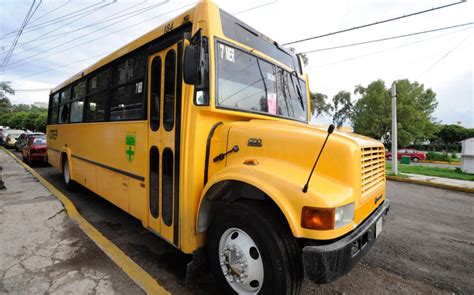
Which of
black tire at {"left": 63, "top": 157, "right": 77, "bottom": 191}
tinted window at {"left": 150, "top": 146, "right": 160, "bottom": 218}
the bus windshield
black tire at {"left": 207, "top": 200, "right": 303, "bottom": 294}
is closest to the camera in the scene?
black tire at {"left": 207, "top": 200, "right": 303, "bottom": 294}

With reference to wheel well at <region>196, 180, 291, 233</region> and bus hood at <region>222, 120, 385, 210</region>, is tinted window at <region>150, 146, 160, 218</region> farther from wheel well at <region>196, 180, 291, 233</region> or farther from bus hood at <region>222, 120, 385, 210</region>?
bus hood at <region>222, 120, 385, 210</region>

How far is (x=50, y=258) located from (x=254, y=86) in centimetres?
312

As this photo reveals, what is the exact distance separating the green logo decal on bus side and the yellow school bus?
14 mm

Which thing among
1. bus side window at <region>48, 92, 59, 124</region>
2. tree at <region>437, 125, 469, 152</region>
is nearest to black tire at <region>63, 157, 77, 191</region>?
bus side window at <region>48, 92, 59, 124</region>

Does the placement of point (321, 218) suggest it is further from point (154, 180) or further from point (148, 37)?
point (148, 37)

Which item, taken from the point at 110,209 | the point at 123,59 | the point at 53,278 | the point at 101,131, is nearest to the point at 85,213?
the point at 110,209

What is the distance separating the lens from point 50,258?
3.04 metres

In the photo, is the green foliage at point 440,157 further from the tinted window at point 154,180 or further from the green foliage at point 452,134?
the tinted window at point 154,180

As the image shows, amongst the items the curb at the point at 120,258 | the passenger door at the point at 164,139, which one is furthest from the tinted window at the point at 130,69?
the curb at the point at 120,258

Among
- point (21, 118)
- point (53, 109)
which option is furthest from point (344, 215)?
point (21, 118)

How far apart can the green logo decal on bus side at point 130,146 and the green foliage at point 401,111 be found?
1307 inches

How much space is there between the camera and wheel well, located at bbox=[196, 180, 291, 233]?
2.30 m

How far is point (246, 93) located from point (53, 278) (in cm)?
278

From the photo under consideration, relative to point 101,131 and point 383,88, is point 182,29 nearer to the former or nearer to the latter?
point 101,131
